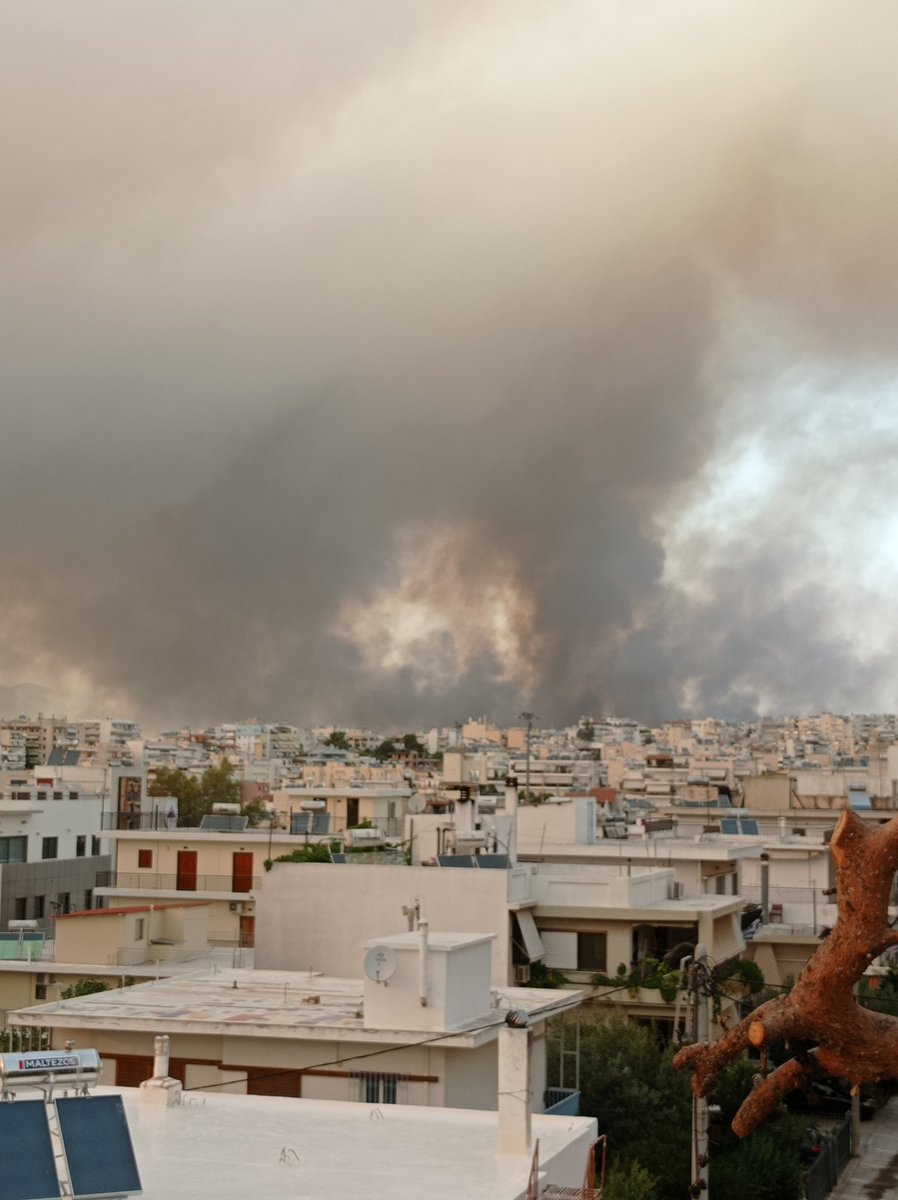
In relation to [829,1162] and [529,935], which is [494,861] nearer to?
[529,935]

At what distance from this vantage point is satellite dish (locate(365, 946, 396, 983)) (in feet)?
72.3

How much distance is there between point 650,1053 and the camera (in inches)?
1161

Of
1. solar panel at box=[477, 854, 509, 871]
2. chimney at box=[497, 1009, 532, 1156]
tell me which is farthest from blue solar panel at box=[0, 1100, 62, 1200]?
solar panel at box=[477, 854, 509, 871]

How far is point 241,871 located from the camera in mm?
53312

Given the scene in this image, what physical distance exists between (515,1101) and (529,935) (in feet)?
70.8

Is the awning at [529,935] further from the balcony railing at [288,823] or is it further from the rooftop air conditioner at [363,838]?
the balcony railing at [288,823]

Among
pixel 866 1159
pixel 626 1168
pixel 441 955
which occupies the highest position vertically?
pixel 441 955

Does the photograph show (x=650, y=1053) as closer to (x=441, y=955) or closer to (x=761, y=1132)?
(x=761, y=1132)

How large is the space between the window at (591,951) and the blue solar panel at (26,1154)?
2626 cm

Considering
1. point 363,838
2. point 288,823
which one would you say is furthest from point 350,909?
point 288,823

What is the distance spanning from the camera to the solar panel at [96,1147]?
32.3 ft

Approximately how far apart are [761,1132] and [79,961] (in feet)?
50.1

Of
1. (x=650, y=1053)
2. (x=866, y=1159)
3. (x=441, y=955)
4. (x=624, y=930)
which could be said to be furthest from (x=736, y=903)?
(x=441, y=955)

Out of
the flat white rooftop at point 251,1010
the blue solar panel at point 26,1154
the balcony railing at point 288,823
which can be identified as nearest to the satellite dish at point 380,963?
the flat white rooftop at point 251,1010
